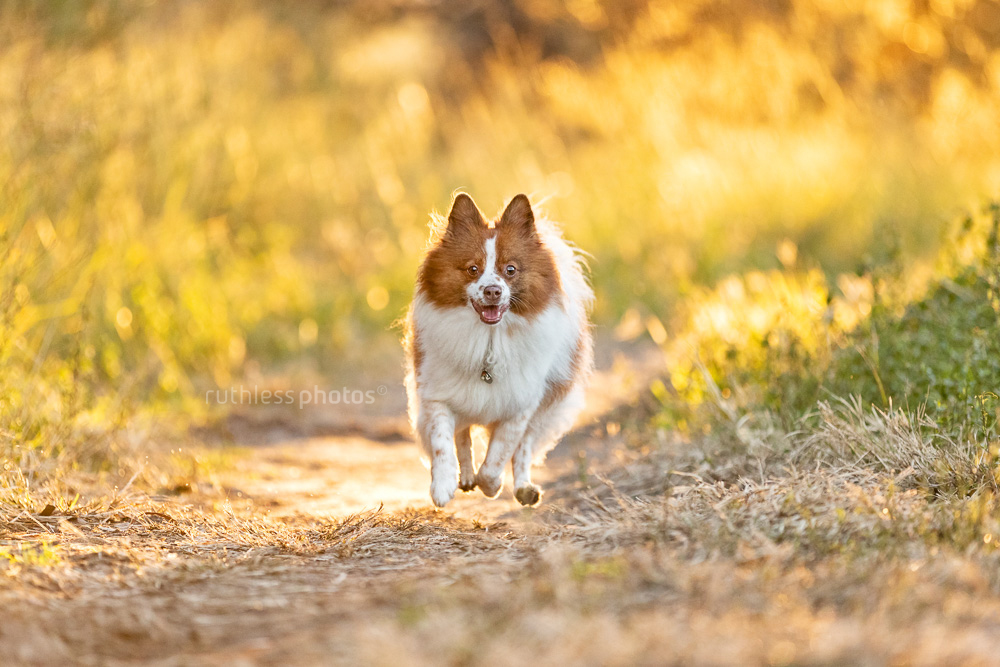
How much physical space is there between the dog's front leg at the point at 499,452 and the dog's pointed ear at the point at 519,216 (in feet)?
2.63

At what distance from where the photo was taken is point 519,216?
445 centimetres

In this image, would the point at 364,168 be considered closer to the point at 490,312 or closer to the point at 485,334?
the point at 485,334

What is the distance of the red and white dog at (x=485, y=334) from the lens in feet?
14.2

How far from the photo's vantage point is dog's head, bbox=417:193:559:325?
14.1 feet

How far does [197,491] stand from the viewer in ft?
15.6

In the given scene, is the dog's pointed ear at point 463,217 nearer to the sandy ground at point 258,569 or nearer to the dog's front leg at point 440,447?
the dog's front leg at point 440,447

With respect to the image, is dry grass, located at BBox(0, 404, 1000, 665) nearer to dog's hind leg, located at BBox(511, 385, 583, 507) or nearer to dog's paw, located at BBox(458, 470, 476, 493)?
dog's paw, located at BBox(458, 470, 476, 493)

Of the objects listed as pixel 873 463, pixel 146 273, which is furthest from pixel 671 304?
pixel 873 463

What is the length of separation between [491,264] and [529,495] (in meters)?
1.01

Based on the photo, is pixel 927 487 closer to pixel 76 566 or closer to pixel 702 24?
pixel 76 566

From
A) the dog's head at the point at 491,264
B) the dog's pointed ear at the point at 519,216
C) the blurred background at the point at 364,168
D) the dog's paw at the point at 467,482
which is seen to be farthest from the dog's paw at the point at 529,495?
the blurred background at the point at 364,168

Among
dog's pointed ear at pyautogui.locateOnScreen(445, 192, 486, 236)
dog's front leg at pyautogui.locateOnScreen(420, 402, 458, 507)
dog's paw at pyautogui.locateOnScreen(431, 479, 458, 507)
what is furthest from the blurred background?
dog's paw at pyautogui.locateOnScreen(431, 479, 458, 507)

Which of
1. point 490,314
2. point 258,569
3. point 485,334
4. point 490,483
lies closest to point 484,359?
point 485,334

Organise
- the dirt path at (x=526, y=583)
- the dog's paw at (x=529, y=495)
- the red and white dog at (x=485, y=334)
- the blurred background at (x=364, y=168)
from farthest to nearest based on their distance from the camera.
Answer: the blurred background at (x=364, y=168), the dog's paw at (x=529, y=495), the red and white dog at (x=485, y=334), the dirt path at (x=526, y=583)
